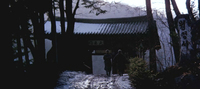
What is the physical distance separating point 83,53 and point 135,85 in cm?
964

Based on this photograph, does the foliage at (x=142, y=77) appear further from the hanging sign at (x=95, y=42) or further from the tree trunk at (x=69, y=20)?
the hanging sign at (x=95, y=42)

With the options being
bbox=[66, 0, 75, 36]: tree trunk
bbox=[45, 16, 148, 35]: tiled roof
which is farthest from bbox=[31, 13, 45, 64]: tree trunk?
bbox=[45, 16, 148, 35]: tiled roof

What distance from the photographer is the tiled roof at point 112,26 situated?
699 inches

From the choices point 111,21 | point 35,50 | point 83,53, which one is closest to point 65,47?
point 83,53

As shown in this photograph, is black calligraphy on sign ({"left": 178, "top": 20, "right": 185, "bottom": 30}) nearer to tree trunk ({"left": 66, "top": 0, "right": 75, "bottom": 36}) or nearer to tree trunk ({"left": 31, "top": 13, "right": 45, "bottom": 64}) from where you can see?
tree trunk ({"left": 31, "top": 13, "right": 45, "bottom": 64})

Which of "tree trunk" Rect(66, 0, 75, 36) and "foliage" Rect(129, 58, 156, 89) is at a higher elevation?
"tree trunk" Rect(66, 0, 75, 36)

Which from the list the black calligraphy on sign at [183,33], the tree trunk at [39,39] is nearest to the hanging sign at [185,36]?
the black calligraphy on sign at [183,33]

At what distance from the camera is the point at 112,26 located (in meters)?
19.0

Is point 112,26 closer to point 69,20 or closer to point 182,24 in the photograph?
point 69,20

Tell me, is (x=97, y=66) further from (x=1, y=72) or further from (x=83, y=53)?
(x=1, y=72)

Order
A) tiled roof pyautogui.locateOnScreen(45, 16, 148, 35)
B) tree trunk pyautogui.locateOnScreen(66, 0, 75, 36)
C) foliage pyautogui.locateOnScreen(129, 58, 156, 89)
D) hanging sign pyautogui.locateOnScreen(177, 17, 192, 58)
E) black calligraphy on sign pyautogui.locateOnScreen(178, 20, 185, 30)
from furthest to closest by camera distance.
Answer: tiled roof pyautogui.locateOnScreen(45, 16, 148, 35)
tree trunk pyautogui.locateOnScreen(66, 0, 75, 36)
black calligraphy on sign pyautogui.locateOnScreen(178, 20, 185, 30)
hanging sign pyautogui.locateOnScreen(177, 17, 192, 58)
foliage pyautogui.locateOnScreen(129, 58, 156, 89)

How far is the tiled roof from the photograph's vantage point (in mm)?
17766

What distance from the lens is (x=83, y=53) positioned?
17734mm

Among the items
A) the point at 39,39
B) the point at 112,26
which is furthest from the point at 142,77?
the point at 112,26
